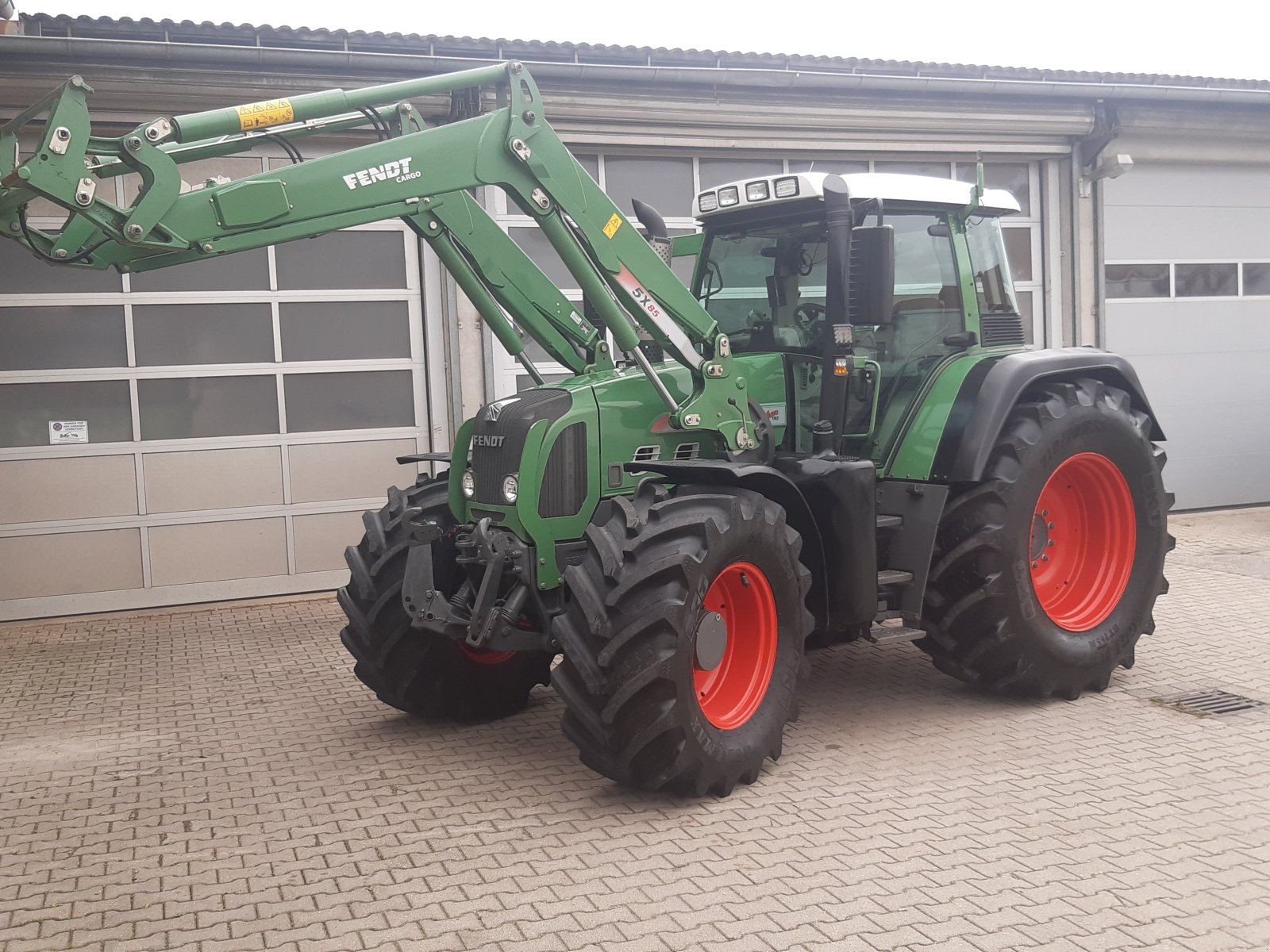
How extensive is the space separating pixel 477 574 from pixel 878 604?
171cm

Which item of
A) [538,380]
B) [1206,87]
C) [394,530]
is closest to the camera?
[394,530]

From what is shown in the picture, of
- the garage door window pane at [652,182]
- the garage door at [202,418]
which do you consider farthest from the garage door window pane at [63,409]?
the garage door window pane at [652,182]

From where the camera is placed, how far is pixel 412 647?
18.0 feet

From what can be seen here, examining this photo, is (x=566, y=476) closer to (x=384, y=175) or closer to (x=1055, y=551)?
(x=384, y=175)

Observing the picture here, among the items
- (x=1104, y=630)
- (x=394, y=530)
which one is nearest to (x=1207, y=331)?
(x=1104, y=630)

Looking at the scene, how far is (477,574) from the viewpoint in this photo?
515cm

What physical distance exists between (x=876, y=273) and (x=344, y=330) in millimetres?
5231

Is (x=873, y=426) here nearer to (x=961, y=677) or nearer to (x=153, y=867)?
(x=961, y=677)

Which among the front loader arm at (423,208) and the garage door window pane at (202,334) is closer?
the front loader arm at (423,208)

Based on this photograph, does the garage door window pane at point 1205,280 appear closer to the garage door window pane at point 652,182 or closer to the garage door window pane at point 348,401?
the garage door window pane at point 652,182

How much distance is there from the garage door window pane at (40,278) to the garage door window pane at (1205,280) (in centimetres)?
926

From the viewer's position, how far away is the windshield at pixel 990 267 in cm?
602

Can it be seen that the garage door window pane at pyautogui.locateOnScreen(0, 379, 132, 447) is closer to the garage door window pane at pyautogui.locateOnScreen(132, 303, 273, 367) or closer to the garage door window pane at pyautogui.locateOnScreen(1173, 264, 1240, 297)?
the garage door window pane at pyautogui.locateOnScreen(132, 303, 273, 367)

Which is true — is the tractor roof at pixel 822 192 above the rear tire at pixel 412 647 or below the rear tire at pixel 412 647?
above
